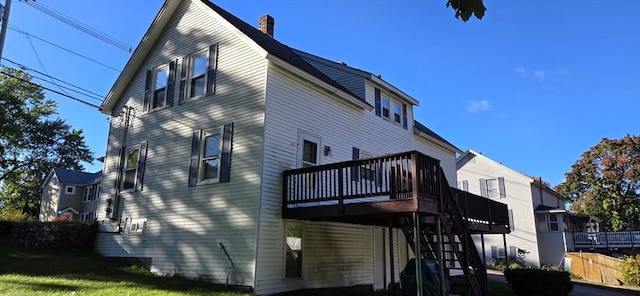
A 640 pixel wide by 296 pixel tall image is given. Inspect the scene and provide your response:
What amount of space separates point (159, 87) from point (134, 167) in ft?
9.51

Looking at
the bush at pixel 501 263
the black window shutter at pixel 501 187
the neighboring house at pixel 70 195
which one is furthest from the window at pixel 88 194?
the black window shutter at pixel 501 187

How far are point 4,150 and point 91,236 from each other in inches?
1324

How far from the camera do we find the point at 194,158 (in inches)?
492

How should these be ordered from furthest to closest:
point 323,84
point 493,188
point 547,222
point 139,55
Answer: point 493,188
point 547,222
point 139,55
point 323,84

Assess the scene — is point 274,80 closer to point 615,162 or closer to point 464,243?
point 464,243

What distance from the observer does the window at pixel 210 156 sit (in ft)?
38.6

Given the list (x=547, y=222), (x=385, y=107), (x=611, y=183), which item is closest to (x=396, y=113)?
(x=385, y=107)

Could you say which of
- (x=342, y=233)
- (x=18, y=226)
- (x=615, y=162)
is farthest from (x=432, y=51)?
(x=615, y=162)

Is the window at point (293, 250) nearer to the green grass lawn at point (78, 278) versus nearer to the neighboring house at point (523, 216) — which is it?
the green grass lawn at point (78, 278)

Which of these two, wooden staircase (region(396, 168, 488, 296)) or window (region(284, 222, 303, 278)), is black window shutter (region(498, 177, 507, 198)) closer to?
wooden staircase (region(396, 168, 488, 296))

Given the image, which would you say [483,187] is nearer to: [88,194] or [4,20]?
[4,20]

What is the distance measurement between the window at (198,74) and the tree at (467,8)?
400 inches

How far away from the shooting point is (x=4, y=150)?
40656 millimetres

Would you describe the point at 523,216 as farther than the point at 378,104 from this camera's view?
Yes
